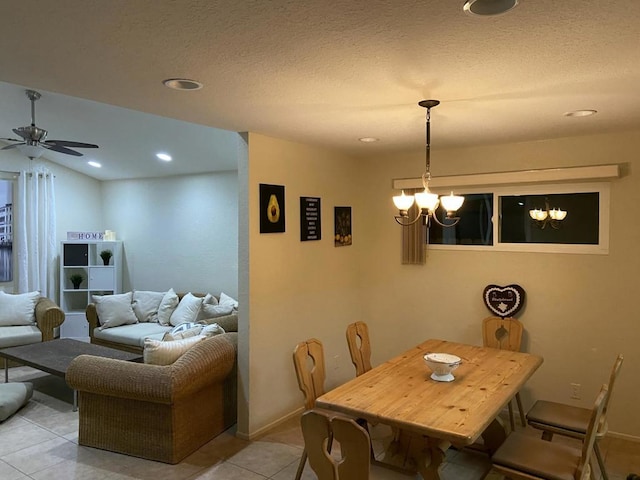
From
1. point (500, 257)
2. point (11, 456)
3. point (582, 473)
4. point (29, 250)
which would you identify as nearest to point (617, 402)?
point (500, 257)

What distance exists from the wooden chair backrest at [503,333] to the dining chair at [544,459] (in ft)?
3.96

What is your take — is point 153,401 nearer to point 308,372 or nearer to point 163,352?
point 163,352

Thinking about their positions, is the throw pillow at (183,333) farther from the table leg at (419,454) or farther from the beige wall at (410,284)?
the table leg at (419,454)

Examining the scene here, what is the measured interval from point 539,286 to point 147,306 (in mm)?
4719

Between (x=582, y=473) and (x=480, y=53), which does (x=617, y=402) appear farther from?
(x=480, y=53)

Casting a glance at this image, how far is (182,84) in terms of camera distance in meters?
2.28

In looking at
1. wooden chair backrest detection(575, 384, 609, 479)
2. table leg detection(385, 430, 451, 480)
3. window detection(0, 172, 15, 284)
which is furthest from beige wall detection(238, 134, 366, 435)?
window detection(0, 172, 15, 284)

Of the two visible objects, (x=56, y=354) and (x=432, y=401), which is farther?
(x=56, y=354)

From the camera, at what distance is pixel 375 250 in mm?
4867

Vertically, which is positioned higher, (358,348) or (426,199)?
(426,199)

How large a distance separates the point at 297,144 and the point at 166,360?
6.64 ft

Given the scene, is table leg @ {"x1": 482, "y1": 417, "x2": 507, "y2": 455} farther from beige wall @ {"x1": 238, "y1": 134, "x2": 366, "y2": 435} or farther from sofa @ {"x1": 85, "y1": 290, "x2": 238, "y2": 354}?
sofa @ {"x1": 85, "y1": 290, "x2": 238, "y2": 354}

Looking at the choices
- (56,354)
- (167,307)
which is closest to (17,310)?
(56,354)

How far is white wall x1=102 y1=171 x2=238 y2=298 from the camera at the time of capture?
241 inches
